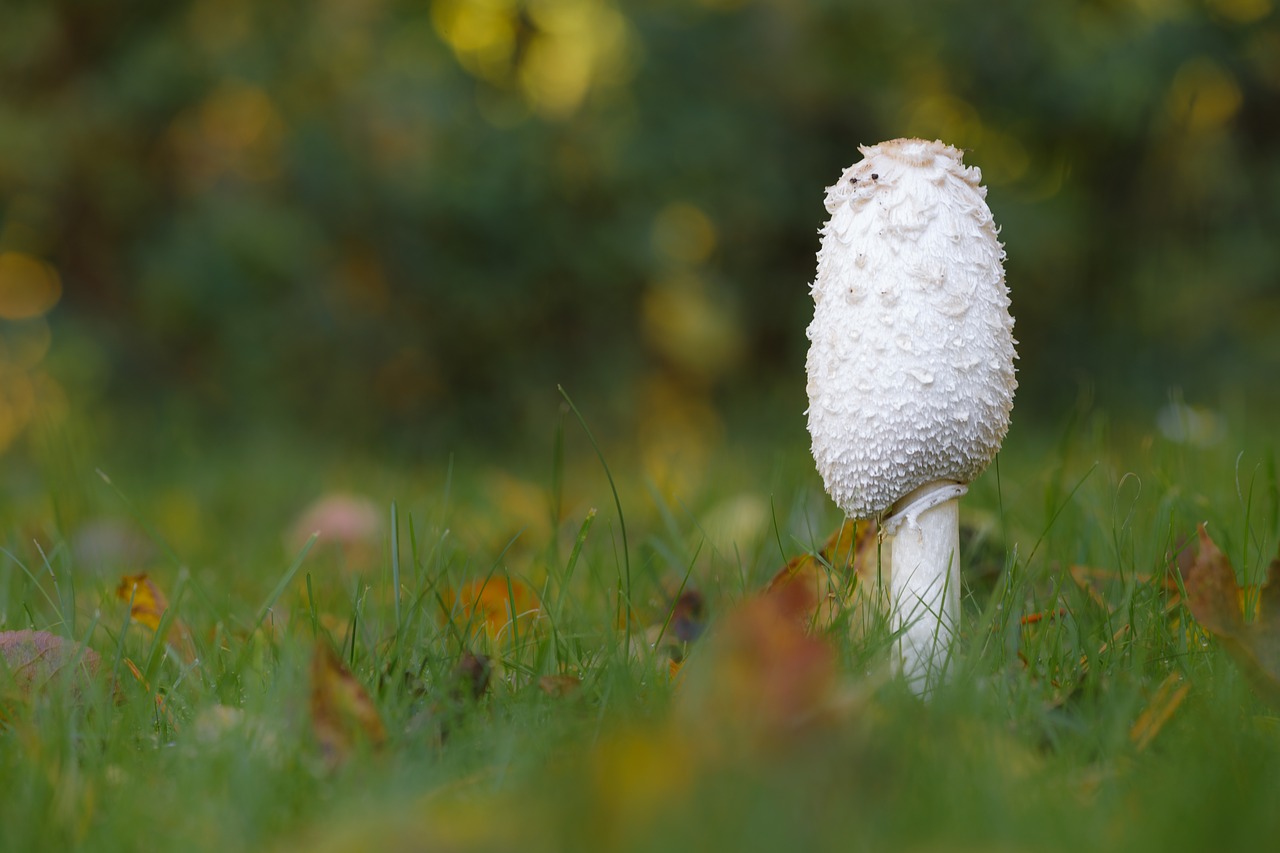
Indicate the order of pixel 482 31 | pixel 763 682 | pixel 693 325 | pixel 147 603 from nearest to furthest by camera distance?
pixel 763 682, pixel 147 603, pixel 482 31, pixel 693 325

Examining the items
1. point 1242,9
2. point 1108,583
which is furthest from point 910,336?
point 1242,9

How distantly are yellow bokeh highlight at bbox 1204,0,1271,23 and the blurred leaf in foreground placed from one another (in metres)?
3.65

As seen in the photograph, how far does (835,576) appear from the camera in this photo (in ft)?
5.96

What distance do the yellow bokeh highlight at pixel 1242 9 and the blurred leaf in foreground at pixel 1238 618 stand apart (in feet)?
12.0

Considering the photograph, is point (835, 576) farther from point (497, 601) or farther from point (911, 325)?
point (497, 601)

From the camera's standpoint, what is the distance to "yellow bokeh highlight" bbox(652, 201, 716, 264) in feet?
16.3

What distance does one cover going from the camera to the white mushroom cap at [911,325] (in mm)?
1556

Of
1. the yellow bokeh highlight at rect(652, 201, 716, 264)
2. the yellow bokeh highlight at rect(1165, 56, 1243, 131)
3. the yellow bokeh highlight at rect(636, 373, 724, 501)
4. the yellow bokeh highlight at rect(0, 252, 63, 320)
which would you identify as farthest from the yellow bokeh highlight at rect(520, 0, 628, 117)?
the yellow bokeh highlight at rect(1165, 56, 1243, 131)

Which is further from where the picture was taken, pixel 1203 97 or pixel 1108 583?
pixel 1203 97

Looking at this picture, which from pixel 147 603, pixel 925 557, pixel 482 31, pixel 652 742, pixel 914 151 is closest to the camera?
pixel 652 742

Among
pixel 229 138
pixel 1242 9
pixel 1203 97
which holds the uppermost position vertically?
pixel 1242 9

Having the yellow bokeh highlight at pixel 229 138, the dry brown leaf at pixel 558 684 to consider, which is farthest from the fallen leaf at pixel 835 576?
the yellow bokeh highlight at pixel 229 138

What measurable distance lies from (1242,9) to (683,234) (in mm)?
2366

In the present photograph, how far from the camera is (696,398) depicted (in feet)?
19.4
